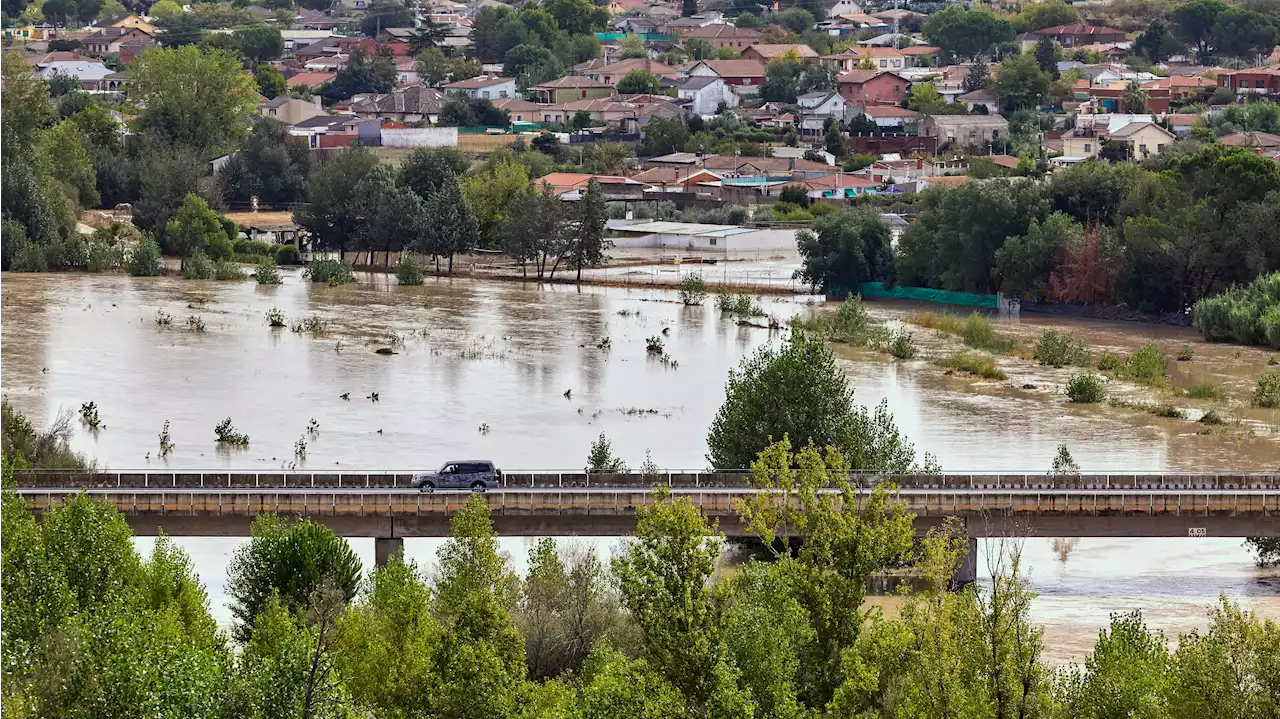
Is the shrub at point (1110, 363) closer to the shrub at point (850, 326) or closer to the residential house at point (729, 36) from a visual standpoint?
the shrub at point (850, 326)

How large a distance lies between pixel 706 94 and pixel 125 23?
36590mm

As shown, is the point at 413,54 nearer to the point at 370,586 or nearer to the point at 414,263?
the point at 414,263

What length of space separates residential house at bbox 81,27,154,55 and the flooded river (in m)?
51.5

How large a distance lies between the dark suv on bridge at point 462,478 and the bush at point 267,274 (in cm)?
2853

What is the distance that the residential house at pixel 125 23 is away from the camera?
353 ft

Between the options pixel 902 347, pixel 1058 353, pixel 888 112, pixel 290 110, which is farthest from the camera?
pixel 888 112

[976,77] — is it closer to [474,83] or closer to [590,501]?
[474,83]

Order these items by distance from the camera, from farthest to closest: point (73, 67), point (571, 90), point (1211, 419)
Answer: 1. point (73, 67)
2. point (571, 90)
3. point (1211, 419)

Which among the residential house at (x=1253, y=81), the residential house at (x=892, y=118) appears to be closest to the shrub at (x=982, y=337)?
the residential house at (x=892, y=118)

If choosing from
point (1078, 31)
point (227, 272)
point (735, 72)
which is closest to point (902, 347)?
point (227, 272)

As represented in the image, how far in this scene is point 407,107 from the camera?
81.0 metres

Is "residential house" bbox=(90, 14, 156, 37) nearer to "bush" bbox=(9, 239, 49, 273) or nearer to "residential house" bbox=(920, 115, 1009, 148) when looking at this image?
"residential house" bbox=(920, 115, 1009, 148)

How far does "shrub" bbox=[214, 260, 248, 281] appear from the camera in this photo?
180 ft

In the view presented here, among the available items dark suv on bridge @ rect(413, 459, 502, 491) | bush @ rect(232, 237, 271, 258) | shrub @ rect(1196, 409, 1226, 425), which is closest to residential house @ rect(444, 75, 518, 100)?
bush @ rect(232, 237, 271, 258)
